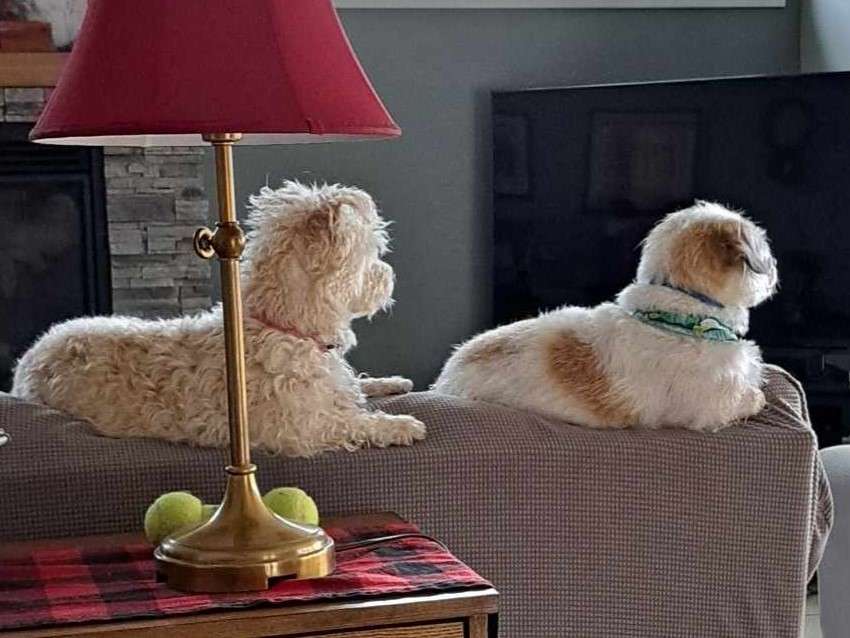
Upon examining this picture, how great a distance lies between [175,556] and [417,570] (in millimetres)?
253

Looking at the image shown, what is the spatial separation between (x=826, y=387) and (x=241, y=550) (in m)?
2.53

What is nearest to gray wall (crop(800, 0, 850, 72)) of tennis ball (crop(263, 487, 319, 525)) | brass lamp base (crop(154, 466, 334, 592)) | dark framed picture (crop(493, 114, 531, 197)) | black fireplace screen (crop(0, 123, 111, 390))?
dark framed picture (crop(493, 114, 531, 197))

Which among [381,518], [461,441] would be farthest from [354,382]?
[381,518]

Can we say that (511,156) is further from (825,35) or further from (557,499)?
(557,499)

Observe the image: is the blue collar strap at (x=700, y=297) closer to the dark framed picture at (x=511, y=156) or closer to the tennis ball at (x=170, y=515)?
the tennis ball at (x=170, y=515)

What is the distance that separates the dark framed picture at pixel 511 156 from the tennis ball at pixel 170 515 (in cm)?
290

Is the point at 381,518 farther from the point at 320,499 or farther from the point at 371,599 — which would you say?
the point at 371,599

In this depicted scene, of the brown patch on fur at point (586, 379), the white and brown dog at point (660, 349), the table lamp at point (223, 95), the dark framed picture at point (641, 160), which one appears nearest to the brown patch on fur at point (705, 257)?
the white and brown dog at point (660, 349)

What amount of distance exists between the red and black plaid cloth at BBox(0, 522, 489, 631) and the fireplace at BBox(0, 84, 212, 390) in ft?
8.68

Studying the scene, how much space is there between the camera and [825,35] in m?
4.45

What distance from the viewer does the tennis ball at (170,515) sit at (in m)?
1.54

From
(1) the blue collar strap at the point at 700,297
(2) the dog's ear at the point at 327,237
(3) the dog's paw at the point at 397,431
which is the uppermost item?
(2) the dog's ear at the point at 327,237

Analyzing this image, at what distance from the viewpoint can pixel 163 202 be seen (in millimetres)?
4172

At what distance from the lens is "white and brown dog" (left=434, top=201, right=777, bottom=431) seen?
2084 mm
